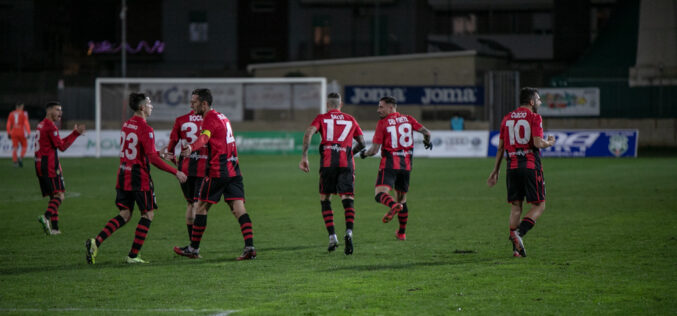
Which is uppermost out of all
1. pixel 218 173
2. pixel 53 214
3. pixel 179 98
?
pixel 179 98

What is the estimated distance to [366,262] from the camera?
9.19 m

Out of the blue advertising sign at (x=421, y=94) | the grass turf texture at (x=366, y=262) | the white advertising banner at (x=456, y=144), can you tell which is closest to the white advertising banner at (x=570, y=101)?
the blue advertising sign at (x=421, y=94)

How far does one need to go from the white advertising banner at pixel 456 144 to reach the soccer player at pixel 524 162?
21.8 meters

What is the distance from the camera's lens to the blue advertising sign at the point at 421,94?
3875 centimetres

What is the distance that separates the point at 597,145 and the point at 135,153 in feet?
82.2

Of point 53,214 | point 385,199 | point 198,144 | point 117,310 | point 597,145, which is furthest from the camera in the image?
point 597,145

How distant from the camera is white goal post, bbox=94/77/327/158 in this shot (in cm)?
3441

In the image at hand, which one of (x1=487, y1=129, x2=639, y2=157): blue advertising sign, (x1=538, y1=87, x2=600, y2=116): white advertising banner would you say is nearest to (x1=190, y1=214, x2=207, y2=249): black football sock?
(x1=487, y1=129, x2=639, y2=157): blue advertising sign

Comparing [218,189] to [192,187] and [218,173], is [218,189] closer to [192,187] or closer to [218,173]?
[218,173]

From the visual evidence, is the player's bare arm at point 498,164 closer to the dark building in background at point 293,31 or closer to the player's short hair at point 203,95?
the player's short hair at point 203,95

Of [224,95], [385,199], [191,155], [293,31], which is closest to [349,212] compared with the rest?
[385,199]

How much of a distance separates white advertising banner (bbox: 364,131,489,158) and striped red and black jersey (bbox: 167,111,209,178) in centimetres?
2137

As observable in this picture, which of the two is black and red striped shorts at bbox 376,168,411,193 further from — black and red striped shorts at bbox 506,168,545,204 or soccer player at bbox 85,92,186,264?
soccer player at bbox 85,92,186,264

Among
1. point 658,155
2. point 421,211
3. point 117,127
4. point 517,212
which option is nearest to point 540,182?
point 517,212
